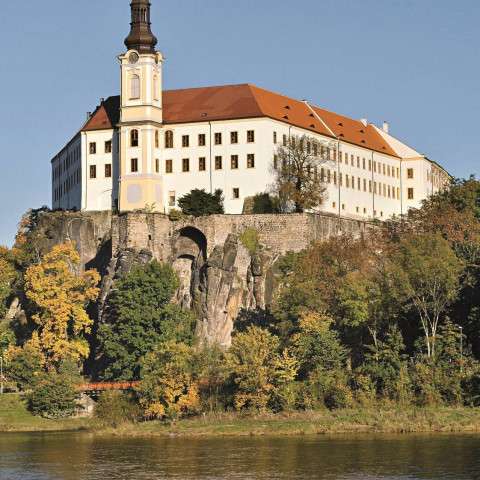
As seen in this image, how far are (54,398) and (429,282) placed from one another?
86.2 ft

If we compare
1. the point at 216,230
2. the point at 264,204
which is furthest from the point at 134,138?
the point at 264,204

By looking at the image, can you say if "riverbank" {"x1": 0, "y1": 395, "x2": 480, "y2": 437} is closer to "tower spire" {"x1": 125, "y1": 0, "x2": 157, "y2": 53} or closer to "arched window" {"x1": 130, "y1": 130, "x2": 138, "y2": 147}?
"arched window" {"x1": 130, "y1": 130, "x2": 138, "y2": 147}

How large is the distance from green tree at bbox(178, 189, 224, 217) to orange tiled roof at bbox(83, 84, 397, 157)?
23.2 ft

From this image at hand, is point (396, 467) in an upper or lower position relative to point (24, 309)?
lower

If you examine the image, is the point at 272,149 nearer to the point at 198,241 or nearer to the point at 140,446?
the point at 198,241

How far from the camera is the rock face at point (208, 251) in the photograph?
397 feet

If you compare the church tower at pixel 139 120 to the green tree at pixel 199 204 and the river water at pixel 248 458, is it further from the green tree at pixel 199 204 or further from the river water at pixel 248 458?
the river water at pixel 248 458

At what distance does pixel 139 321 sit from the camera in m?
115

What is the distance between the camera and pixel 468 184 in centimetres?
13175

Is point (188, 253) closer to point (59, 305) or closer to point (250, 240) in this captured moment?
point (250, 240)

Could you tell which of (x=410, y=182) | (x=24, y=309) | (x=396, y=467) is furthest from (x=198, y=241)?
(x=396, y=467)

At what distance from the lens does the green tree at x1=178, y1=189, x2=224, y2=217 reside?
415ft

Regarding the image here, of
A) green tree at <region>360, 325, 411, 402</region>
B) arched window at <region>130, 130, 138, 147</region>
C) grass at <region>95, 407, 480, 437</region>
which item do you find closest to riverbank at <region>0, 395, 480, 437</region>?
grass at <region>95, 407, 480, 437</region>

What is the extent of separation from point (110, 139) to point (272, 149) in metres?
13.4
